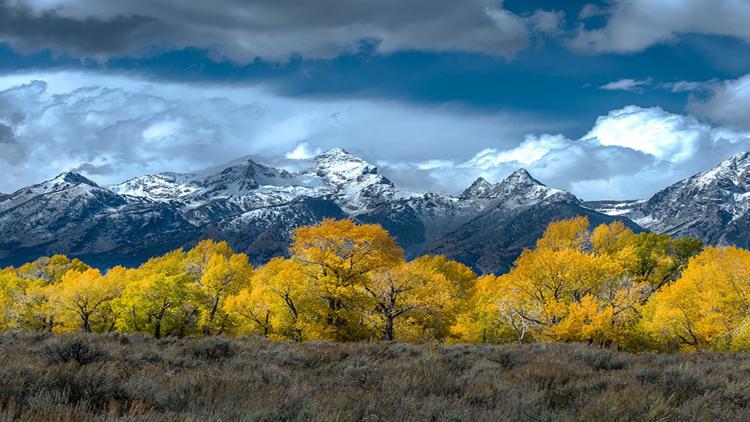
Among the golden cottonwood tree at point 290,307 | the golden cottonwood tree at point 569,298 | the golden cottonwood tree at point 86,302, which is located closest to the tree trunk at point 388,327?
the golden cottonwood tree at point 290,307

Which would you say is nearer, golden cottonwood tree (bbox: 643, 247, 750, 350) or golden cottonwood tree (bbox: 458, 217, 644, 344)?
golden cottonwood tree (bbox: 643, 247, 750, 350)

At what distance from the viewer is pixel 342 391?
785 centimetres

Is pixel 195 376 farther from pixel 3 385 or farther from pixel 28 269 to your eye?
pixel 28 269

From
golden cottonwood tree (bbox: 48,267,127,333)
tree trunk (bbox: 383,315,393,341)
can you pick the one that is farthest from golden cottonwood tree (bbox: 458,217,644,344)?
golden cottonwood tree (bbox: 48,267,127,333)

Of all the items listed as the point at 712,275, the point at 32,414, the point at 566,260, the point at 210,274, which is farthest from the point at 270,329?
the point at 32,414

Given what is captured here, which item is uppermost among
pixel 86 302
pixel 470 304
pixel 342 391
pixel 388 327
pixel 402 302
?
pixel 342 391

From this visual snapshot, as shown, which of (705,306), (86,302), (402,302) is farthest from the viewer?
(86,302)

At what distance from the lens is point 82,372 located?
26.3ft

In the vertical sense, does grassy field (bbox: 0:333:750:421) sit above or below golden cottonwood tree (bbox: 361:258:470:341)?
above

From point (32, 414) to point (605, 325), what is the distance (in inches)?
1415

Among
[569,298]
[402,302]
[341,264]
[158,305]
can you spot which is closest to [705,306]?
[569,298]

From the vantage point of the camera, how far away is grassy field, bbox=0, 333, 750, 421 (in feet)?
20.9

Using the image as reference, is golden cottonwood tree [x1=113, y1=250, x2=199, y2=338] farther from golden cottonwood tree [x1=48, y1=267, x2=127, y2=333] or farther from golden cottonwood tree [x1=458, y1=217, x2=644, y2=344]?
golden cottonwood tree [x1=458, y1=217, x2=644, y2=344]

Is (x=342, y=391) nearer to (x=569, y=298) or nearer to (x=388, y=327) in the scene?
(x=388, y=327)
